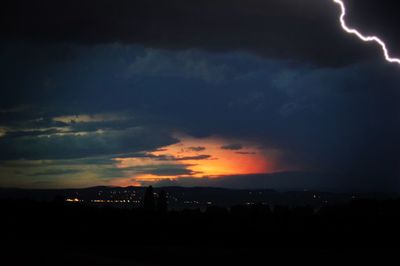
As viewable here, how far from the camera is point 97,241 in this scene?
2378cm

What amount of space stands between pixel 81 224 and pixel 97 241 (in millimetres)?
2263

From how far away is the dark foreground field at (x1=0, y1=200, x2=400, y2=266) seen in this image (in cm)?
1930

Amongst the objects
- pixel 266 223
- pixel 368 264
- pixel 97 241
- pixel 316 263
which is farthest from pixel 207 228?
pixel 368 264

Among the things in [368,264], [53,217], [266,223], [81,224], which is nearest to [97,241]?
[81,224]

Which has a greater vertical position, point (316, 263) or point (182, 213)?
point (182, 213)

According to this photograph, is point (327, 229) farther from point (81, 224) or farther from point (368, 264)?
point (81, 224)

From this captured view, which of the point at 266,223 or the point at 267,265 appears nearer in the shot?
the point at 267,265

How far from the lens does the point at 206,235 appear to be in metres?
23.8

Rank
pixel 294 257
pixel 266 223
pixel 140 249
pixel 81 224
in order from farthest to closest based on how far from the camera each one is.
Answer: pixel 81 224 → pixel 266 223 → pixel 140 249 → pixel 294 257

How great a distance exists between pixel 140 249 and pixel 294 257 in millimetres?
6703

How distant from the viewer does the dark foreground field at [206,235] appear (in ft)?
63.3

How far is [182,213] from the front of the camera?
2672 centimetres

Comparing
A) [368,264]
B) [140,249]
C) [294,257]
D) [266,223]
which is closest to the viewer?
[368,264]

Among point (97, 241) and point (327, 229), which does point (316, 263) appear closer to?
point (327, 229)
